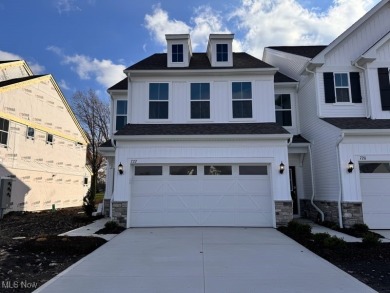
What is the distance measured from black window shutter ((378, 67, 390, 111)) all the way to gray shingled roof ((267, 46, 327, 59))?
3067 millimetres

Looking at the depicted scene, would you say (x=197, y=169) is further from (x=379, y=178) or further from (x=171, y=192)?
(x=379, y=178)

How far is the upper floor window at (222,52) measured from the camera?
12.7 meters

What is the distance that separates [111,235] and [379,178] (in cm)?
919

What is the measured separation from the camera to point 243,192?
10969mm

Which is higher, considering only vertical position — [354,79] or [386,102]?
[354,79]

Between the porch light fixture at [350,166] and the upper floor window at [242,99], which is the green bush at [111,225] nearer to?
the upper floor window at [242,99]

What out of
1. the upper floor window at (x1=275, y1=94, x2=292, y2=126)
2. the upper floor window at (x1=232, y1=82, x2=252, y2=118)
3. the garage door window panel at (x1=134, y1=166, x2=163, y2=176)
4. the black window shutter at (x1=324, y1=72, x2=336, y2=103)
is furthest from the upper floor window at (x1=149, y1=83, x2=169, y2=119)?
the black window shutter at (x1=324, y1=72, x2=336, y2=103)

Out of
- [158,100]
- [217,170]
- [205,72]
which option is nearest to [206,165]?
[217,170]

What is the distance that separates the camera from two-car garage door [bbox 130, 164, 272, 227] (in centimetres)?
1084

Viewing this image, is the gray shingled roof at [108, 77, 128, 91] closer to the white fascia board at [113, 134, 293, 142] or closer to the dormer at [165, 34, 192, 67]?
the dormer at [165, 34, 192, 67]

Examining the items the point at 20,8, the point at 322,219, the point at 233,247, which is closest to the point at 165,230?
the point at 233,247

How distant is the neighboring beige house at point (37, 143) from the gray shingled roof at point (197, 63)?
8137 mm

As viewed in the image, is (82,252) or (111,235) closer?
(82,252)

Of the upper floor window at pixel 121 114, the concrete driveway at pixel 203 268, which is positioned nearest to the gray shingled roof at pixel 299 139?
the concrete driveway at pixel 203 268
